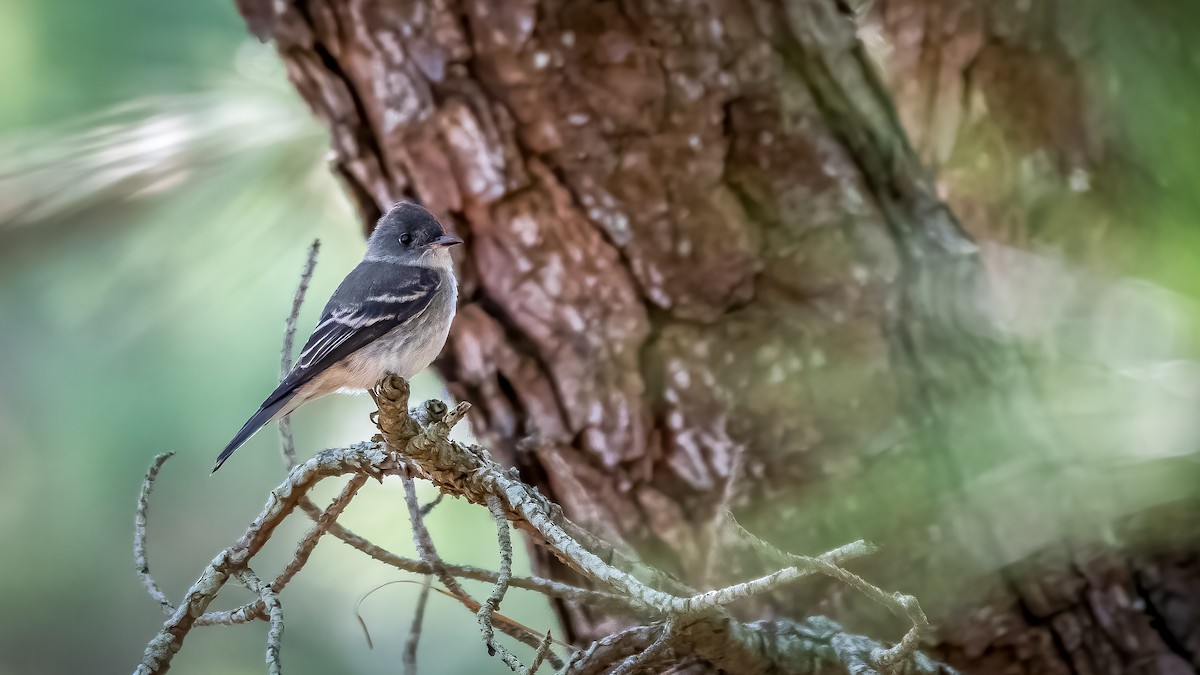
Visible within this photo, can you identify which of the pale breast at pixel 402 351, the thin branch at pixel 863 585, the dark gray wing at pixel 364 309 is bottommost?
the thin branch at pixel 863 585

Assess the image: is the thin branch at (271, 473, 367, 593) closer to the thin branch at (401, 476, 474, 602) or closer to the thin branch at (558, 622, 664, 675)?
the thin branch at (401, 476, 474, 602)

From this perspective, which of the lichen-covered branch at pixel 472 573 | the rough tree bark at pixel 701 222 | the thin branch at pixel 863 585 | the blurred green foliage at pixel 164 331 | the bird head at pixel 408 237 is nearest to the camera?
the thin branch at pixel 863 585

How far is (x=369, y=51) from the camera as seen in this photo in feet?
6.04

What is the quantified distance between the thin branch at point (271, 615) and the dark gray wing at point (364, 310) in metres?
0.58

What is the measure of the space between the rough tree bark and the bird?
10 centimetres

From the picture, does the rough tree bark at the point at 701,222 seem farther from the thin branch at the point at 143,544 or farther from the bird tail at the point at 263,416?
the thin branch at the point at 143,544

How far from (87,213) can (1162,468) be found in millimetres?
2129

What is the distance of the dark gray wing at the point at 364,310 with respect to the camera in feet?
5.95

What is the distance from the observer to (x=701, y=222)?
1.82 m

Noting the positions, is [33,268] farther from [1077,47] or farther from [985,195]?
[1077,47]

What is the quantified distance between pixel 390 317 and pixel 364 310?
0.06 metres

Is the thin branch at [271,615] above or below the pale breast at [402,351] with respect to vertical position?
below

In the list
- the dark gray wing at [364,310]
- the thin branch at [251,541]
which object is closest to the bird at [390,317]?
the dark gray wing at [364,310]

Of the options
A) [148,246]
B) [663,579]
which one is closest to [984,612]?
[663,579]
